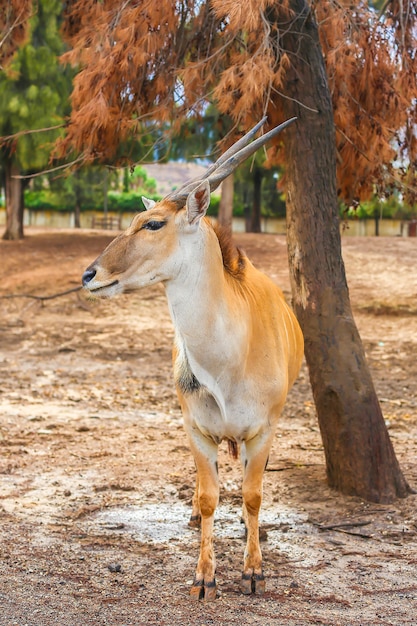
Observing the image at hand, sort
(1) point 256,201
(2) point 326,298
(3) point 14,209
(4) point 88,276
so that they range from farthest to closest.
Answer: (1) point 256,201
(3) point 14,209
(2) point 326,298
(4) point 88,276

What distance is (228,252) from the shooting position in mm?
4320

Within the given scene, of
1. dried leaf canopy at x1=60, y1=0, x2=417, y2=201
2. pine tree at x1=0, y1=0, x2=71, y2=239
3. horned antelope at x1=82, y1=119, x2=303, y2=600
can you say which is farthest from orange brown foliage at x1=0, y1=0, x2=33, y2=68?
pine tree at x1=0, y1=0, x2=71, y2=239

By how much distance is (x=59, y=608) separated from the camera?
3809 millimetres

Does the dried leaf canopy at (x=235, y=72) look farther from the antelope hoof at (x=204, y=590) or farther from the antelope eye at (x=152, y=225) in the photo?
the antelope hoof at (x=204, y=590)

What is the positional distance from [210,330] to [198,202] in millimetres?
601

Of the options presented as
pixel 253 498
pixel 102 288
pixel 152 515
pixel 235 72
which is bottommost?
pixel 152 515

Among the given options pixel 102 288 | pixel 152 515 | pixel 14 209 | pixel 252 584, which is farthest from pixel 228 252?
pixel 14 209

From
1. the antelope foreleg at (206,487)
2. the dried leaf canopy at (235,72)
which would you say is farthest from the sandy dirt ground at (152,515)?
the dried leaf canopy at (235,72)

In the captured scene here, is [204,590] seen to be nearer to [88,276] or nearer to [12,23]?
[88,276]

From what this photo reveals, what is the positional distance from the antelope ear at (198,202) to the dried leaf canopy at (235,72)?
148 cm

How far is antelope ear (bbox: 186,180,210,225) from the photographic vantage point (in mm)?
3676

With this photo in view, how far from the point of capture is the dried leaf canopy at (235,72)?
212 inches

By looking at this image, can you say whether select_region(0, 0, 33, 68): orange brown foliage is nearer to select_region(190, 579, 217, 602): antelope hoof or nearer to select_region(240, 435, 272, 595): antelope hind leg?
select_region(240, 435, 272, 595): antelope hind leg

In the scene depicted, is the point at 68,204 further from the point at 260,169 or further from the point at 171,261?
the point at 171,261
